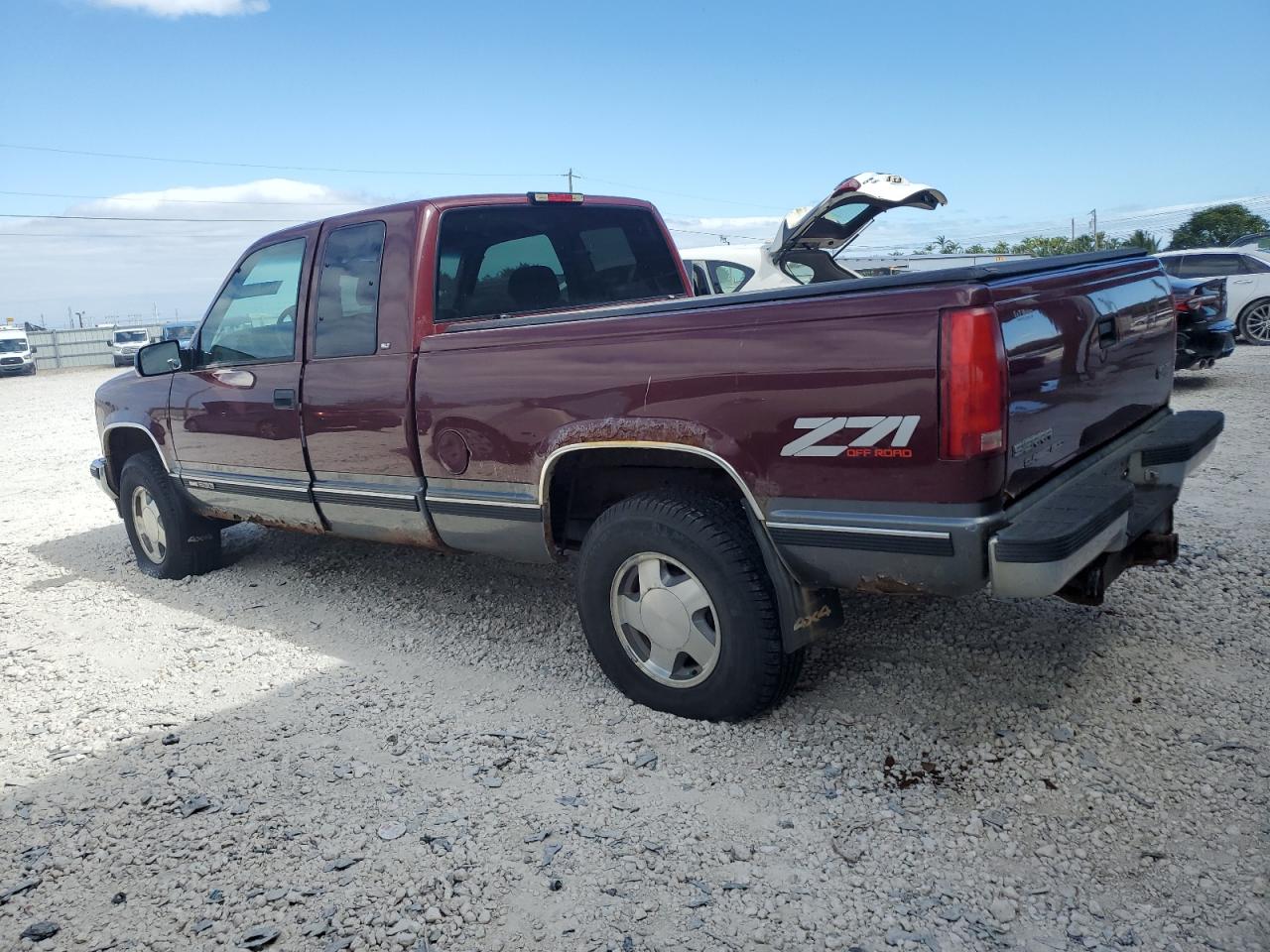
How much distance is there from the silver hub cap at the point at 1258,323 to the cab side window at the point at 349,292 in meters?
14.4

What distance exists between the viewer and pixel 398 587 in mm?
5375

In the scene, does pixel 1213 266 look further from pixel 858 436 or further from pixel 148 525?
pixel 148 525

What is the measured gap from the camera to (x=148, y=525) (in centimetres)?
601

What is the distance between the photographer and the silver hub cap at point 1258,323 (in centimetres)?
1430

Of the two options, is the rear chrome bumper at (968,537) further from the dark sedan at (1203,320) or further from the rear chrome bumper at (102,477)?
the dark sedan at (1203,320)

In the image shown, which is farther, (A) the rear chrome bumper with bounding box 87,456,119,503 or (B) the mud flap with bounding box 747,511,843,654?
(A) the rear chrome bumper with bounding box 87,456,119,503

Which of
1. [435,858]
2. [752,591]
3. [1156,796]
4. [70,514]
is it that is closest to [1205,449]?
[1156,796]

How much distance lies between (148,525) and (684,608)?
4.14 metres

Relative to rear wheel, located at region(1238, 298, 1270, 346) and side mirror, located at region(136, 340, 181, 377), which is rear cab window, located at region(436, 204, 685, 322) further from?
rear wheel, located at region(1238, 298, 1270, 346)

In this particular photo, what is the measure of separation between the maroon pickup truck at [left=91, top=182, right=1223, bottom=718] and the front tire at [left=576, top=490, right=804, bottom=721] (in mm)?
10

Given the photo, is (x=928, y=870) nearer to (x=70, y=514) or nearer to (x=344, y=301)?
(x=344, y=301)

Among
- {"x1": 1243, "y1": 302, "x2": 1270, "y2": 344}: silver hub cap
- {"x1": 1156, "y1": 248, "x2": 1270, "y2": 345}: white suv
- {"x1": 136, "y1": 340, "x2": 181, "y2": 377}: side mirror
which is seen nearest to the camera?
{"x1": 136, "y1": 340, "x2": 181, "y2": 377}: side mirror

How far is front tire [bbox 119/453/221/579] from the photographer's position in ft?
18.8


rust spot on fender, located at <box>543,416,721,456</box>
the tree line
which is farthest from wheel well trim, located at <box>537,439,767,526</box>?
the tree line
